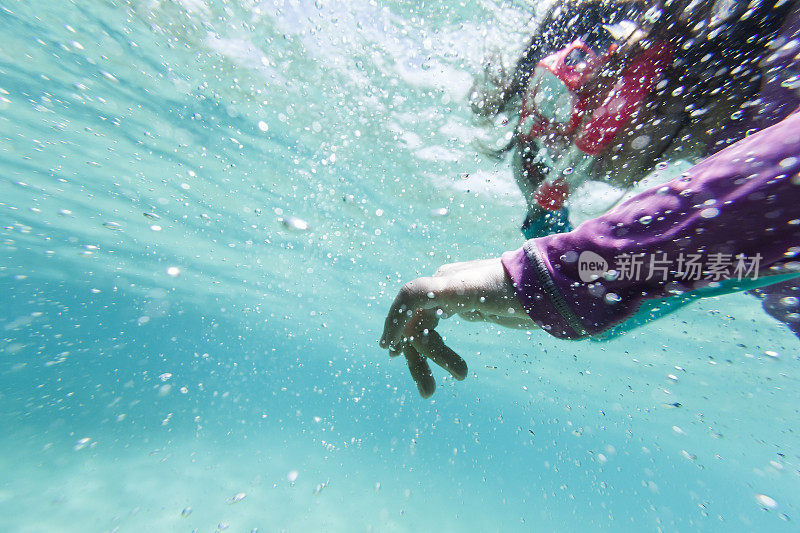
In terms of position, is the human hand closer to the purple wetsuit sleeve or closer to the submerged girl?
the submerged girl

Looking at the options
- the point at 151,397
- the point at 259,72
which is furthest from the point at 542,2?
the point at 151,397

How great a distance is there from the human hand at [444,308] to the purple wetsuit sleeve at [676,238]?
0.11m

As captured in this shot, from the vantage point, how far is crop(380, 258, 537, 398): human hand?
Result: 4.99ft

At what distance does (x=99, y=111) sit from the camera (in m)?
12.8

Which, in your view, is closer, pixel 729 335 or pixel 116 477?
pixel 729 335

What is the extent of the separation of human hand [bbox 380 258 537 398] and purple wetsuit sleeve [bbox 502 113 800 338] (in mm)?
113

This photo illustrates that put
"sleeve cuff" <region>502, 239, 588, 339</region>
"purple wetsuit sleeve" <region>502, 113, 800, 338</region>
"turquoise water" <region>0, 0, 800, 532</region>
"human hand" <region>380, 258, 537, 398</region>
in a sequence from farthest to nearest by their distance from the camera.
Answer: "turquoise water" <region>0, 0, 800, 532</region> < "human hand" <region>380, 258, 537, 398</region> < "sleeve cuff" <region>502, 239, 588, 339</region> < "purple wetsuit sleeve" <region>502, 113, 800, 338</region>

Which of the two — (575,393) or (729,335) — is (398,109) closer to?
(729,335)

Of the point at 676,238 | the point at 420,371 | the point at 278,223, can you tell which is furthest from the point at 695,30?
the point at 278,223

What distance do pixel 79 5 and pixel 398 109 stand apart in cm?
852

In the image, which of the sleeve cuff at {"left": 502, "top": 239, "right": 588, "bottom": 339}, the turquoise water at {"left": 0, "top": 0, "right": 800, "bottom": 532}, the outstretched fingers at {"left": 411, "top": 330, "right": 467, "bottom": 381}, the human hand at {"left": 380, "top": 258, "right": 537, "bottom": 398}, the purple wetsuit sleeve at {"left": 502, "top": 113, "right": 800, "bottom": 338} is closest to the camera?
the purple wetsuit sleeve at {"left": 502, "top": 113, "right": 800, "bottom": 338}

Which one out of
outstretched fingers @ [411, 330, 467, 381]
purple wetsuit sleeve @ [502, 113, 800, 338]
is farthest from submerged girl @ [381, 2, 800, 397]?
outstretched fingers @ [411, 330, 467, 381]

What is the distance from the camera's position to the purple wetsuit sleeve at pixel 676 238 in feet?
3.15

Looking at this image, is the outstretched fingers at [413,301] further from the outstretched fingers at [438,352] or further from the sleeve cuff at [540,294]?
the sleeve cuff at [540,294]
